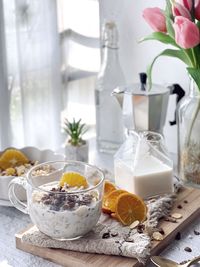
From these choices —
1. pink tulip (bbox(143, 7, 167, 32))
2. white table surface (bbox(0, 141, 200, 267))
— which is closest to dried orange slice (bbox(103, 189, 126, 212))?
white table surface (bbox(0, 141, 200, 267))

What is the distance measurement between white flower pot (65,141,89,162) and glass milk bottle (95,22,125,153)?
0.14 meters

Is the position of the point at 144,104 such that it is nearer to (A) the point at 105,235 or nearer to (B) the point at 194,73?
(B) the point at 194,73

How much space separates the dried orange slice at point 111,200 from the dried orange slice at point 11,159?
24 cm

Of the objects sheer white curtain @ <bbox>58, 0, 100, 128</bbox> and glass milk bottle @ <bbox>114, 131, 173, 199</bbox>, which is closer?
glass milk bottle @ <bbox>114, 131, 173, 199</bbox>

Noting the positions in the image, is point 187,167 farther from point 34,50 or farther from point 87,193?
point 34,50

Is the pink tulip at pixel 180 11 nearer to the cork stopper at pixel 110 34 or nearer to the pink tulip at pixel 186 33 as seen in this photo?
the pink tulip at pixel 186 33

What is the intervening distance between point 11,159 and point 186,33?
45 centimetres

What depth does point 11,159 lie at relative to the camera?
45.7 inches

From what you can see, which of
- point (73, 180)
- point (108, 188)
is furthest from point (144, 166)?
point (73, 180)

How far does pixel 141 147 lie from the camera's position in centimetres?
111

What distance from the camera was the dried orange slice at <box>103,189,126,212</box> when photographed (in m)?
0.99

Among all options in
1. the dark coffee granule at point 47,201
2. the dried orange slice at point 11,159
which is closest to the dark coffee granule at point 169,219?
the dark coffee granule at point 47,201

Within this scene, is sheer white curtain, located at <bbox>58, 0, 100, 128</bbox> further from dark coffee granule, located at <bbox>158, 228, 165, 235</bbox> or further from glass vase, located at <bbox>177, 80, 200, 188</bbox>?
dark coffee granule, located at <bbox>158, 228, 165, 235</bbox>

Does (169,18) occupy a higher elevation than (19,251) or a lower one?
higher
